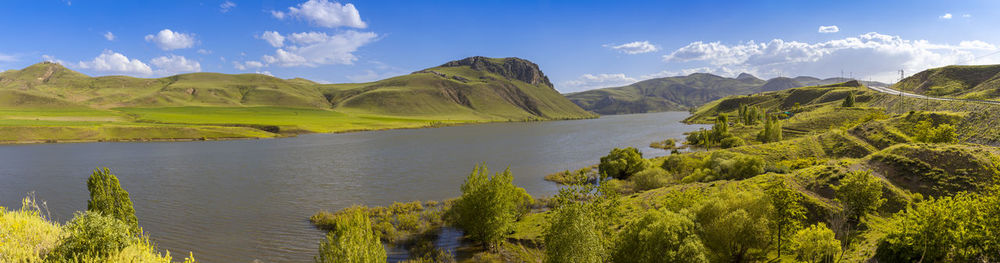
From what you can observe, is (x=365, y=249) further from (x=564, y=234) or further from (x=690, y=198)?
(x=690, y=198)

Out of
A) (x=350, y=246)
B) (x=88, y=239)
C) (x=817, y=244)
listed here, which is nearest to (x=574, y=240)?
(x=350, y=246)

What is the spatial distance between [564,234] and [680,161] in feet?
191

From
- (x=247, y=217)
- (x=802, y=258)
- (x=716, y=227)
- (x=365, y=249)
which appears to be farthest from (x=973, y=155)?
(x=247, y=217)

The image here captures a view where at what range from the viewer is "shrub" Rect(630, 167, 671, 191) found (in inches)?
2402

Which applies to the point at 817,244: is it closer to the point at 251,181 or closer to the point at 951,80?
the point at 251,181

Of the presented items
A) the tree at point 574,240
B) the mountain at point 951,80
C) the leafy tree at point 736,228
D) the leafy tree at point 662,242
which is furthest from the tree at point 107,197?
the mountain at point 951,80

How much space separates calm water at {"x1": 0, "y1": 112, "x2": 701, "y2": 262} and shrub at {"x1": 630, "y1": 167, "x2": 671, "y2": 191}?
575 inches

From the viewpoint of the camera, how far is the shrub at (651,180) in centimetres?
6100

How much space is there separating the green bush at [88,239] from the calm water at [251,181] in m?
24.1

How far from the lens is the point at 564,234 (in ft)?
82.8

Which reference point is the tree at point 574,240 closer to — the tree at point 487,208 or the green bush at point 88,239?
the tree at point 487,208

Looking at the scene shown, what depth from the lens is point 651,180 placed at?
201 ft

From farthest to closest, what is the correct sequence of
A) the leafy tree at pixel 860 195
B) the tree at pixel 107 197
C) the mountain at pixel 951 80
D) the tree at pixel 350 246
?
the mountain at pixel 951 80, the leafy tree at pixel 860 195, the tree at pixel 107 197, the tree at pixel 350 246

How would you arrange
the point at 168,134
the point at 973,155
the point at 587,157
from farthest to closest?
the point at 168,134 → the point at 587,157 → the point at 973,155
